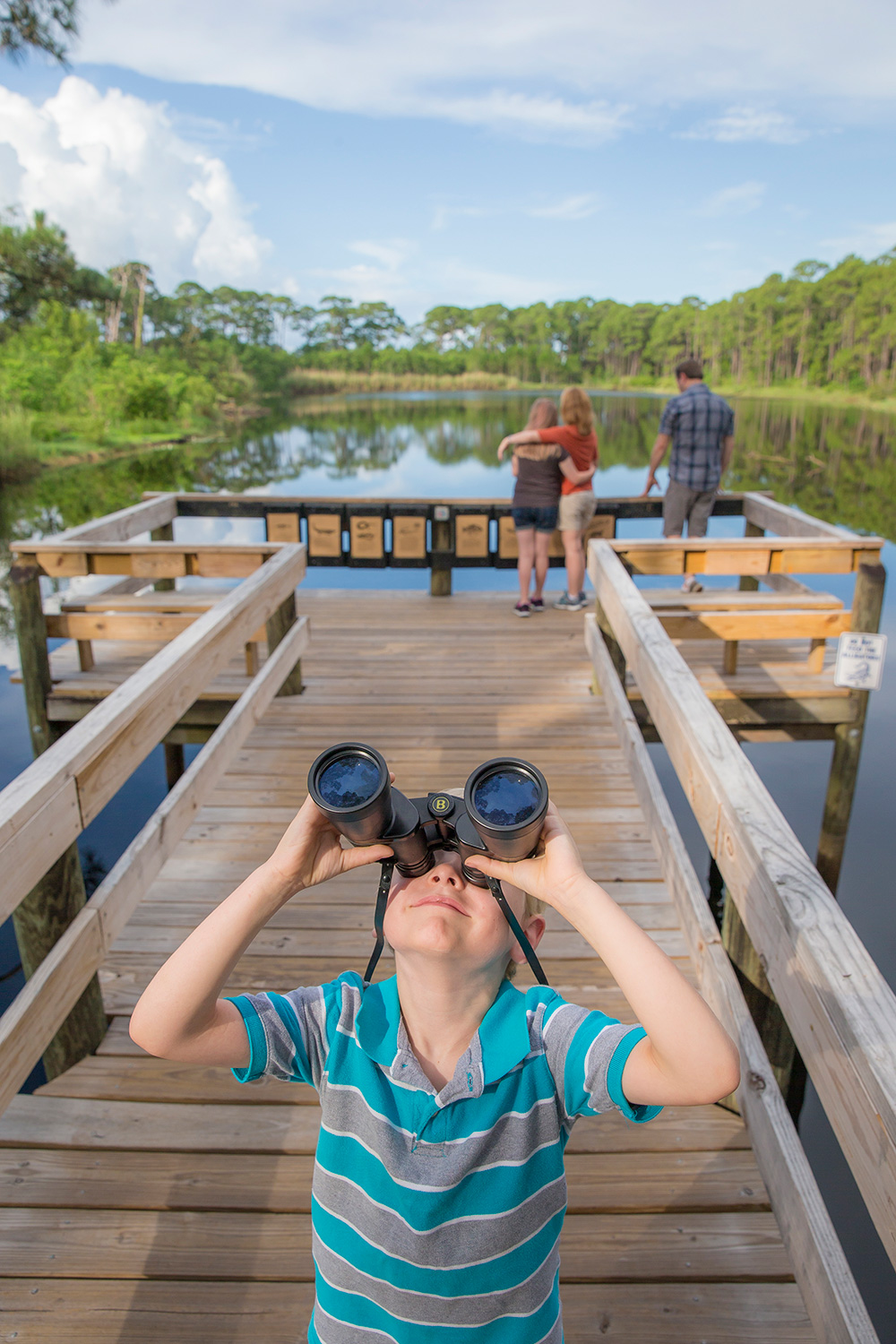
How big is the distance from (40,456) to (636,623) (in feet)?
72.1

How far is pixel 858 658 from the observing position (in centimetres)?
382

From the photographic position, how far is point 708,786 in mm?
1841

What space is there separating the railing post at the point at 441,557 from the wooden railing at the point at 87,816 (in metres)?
3.21

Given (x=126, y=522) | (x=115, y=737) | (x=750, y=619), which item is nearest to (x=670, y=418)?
(x=750, y=619)

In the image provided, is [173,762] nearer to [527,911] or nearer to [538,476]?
[538,476]

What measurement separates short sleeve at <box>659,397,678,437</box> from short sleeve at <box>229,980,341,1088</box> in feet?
17.1

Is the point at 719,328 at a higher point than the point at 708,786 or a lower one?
higher

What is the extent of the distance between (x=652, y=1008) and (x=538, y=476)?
5.08 m

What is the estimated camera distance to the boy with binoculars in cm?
97

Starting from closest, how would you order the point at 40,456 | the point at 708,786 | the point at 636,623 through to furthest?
the point at 708,786, the point at 636,623, the point at 40,456

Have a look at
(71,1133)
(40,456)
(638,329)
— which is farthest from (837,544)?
(638,329)

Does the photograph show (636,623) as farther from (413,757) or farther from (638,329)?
(638,329)

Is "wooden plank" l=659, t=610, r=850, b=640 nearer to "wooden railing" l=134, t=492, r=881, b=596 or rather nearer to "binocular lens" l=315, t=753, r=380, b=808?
"wooden railing" l=134, t=492, r=881, b=596

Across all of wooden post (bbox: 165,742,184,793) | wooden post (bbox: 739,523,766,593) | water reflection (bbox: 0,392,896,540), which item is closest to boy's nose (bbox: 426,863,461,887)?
wooden post (bbox: 165,742,184,793)
